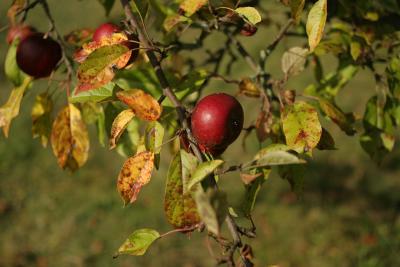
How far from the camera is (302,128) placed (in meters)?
0.90

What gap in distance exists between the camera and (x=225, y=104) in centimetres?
85

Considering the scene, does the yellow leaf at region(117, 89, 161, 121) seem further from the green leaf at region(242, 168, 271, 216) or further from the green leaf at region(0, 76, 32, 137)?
the green leaf at region(0, 76, 32, 137)

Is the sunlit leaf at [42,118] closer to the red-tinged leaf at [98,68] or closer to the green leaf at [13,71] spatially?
the green leaf at [13,71]

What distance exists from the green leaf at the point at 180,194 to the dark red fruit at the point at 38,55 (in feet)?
1.95

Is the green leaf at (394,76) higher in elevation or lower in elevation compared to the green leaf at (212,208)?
lower

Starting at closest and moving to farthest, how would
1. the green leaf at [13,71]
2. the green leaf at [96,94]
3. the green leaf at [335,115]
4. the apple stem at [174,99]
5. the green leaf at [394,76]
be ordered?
the apple stem at [174,99] → the green leaf at [96,94] → the green leaf at [335,115] → the green leaf at [394,76] → the green leaf at [13,71]

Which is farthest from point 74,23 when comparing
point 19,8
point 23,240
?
point 19,8

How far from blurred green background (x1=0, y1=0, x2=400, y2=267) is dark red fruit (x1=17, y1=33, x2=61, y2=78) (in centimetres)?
174

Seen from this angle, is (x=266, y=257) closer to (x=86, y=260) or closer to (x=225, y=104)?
(x=86, y=260)

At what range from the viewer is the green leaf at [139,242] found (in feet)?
2.76

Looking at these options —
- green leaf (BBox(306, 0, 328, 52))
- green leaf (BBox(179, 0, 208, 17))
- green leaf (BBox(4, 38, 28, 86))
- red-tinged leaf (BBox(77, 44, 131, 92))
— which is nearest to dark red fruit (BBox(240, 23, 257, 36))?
green leaf (BBox(179, 0, 208, 17))

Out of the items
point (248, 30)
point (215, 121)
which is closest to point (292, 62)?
point (248, 30)

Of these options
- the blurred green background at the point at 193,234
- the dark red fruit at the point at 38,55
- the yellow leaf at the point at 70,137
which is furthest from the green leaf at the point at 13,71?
the blurred green background at the point at 193,234

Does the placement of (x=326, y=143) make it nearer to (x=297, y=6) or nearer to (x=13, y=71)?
(x=297, y=6)
